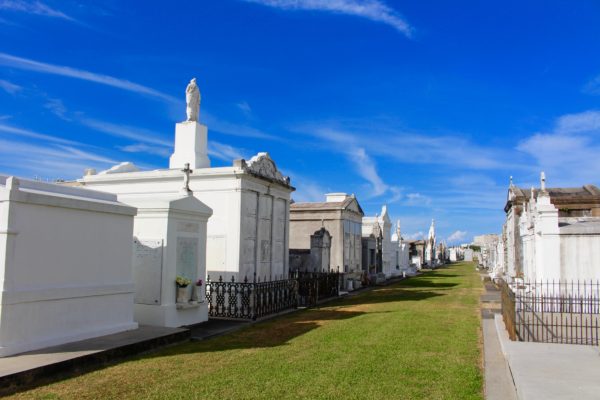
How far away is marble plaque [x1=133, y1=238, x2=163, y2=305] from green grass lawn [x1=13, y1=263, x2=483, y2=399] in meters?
1.95

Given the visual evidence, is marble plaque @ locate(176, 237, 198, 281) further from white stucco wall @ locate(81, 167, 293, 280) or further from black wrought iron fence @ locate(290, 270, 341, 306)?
black wrought iron fence @ locate(290, 270, 341, 306)

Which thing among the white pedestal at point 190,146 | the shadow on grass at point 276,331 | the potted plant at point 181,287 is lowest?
the shadow on grass at point 276,331

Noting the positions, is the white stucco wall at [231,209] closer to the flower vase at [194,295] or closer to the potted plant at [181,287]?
the flower vase at [194,295]

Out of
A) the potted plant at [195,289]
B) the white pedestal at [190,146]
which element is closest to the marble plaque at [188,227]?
the potted plant at [195,289]

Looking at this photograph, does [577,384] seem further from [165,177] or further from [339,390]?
[165,177]

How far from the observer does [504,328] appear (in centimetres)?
1117

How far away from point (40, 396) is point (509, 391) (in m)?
6.02

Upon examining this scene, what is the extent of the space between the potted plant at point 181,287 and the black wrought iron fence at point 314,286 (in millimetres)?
5673


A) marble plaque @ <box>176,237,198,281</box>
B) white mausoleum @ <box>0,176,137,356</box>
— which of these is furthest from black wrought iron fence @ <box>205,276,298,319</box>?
white mausoleum @ <box>0,176,137,356</box>

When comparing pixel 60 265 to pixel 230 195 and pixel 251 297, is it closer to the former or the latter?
pixel 251 297

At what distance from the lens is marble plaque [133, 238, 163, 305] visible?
1087 cm

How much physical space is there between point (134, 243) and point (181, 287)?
1502 mm

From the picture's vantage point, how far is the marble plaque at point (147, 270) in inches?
428

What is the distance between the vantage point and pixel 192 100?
1670 centimetres
